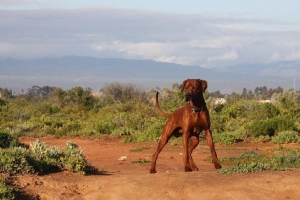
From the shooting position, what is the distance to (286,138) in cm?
1889

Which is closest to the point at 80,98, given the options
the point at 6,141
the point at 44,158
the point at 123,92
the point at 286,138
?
the point at 123,92

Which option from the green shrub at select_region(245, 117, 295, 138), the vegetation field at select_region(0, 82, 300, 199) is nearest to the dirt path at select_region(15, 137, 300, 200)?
the vegetation field at select_region(0, 82, 300, 199)

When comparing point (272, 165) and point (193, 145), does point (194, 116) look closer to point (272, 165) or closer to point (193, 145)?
point (193, 145)

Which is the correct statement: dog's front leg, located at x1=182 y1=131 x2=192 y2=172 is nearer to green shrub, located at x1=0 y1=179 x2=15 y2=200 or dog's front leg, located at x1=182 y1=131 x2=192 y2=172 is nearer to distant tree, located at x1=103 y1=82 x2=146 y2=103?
green shrub, located at x1=0 y1=179 x2=15 y2=200

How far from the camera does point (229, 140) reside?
1911 centimetres

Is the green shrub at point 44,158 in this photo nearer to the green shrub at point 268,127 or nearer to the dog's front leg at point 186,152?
the dog's front leg at point 186,152

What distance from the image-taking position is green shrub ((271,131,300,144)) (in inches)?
739

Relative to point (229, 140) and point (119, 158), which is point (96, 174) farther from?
point (229, 140)

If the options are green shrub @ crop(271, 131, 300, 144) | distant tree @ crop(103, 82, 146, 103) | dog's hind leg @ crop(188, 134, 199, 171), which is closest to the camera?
dog's hind leg @ crop(188, 134, 199, 171)

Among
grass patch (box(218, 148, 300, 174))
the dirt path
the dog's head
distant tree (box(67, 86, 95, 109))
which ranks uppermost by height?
the dog's head

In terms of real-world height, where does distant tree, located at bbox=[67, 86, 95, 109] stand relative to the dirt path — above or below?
above

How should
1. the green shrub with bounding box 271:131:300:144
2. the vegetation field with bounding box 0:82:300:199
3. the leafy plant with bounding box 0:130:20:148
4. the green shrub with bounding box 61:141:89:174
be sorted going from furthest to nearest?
the green shrub with bounding box 271:131:300:144
the leafy plant with bounding box 0:130:20:148
the green shrub with bounding box 61:141:89:174
the vegetation field with bounding box 0:82:300:199

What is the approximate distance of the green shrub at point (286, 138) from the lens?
61.6 feet

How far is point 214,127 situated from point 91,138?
4.56 metres
